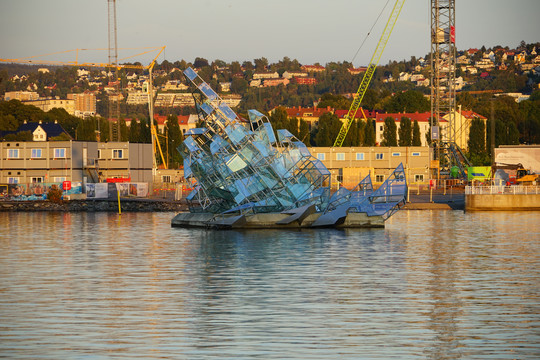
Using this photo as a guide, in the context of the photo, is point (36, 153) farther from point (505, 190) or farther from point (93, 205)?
point (505, 190)

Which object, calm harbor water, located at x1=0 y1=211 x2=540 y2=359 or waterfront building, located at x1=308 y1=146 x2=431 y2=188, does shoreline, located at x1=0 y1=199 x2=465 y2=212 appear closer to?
calm harbor water, located at x1=0 y1=211 x2=540 y2=359

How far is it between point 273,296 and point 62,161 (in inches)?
3838

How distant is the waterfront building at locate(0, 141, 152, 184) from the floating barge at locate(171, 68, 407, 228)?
187 feet

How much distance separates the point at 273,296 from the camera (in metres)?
38.3

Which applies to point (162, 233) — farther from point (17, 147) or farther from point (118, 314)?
point (17, 147)

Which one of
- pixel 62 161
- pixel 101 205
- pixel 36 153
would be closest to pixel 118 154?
pixel 62 161

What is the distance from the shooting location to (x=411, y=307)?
35.1 metres

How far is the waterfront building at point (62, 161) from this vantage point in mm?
130625

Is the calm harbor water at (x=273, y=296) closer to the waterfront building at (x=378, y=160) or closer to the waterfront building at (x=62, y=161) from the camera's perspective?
the waterfront building at (x=62, y=161)

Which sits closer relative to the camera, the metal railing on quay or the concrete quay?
the metal railing on quay

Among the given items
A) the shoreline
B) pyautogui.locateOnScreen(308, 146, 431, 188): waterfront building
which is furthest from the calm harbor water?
pyautogui.locateOnScreen(308, 146, 431, 188): waterfront building

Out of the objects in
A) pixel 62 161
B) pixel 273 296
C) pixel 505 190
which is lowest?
pixel 273 296

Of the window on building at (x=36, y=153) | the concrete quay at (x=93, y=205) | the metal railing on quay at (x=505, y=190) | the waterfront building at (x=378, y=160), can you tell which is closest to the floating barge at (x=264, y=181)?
the metal railing on quay at (x=505, y=190)

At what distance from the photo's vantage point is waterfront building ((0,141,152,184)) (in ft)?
429
